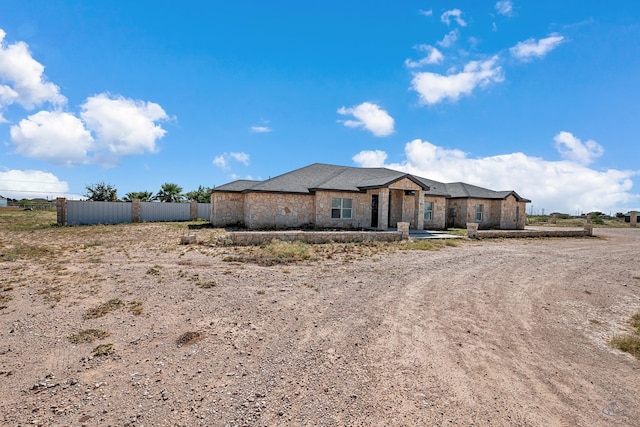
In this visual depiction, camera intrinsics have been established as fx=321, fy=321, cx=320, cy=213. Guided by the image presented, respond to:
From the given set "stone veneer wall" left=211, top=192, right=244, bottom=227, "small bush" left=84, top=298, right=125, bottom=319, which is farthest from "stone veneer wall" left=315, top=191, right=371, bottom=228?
"small bush" left=84, top=298, right=125, bottom=319

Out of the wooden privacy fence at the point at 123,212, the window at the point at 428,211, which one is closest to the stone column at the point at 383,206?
the window at the point at 428,211

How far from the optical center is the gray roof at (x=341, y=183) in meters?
20.7

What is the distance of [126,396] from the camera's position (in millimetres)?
3408

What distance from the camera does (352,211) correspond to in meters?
21.4

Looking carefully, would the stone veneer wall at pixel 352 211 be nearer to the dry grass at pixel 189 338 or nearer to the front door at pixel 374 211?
the front door at pixel 374 211

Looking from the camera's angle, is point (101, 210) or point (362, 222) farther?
point (101, 210)

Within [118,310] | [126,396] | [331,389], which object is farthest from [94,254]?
[331,389]

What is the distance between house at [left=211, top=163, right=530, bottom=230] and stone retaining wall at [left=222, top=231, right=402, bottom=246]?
4527mm

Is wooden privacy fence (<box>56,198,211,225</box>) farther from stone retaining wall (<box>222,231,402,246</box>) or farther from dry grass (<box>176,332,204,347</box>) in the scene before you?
dry grass (<box>176,332,204,347</box>)

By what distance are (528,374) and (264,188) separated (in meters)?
17.8

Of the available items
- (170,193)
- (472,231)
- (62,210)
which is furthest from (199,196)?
(472,231)

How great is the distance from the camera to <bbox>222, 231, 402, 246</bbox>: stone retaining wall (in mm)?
13875

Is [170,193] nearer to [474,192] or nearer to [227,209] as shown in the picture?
[227,209]

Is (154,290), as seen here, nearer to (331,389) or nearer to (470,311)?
(331,389)
